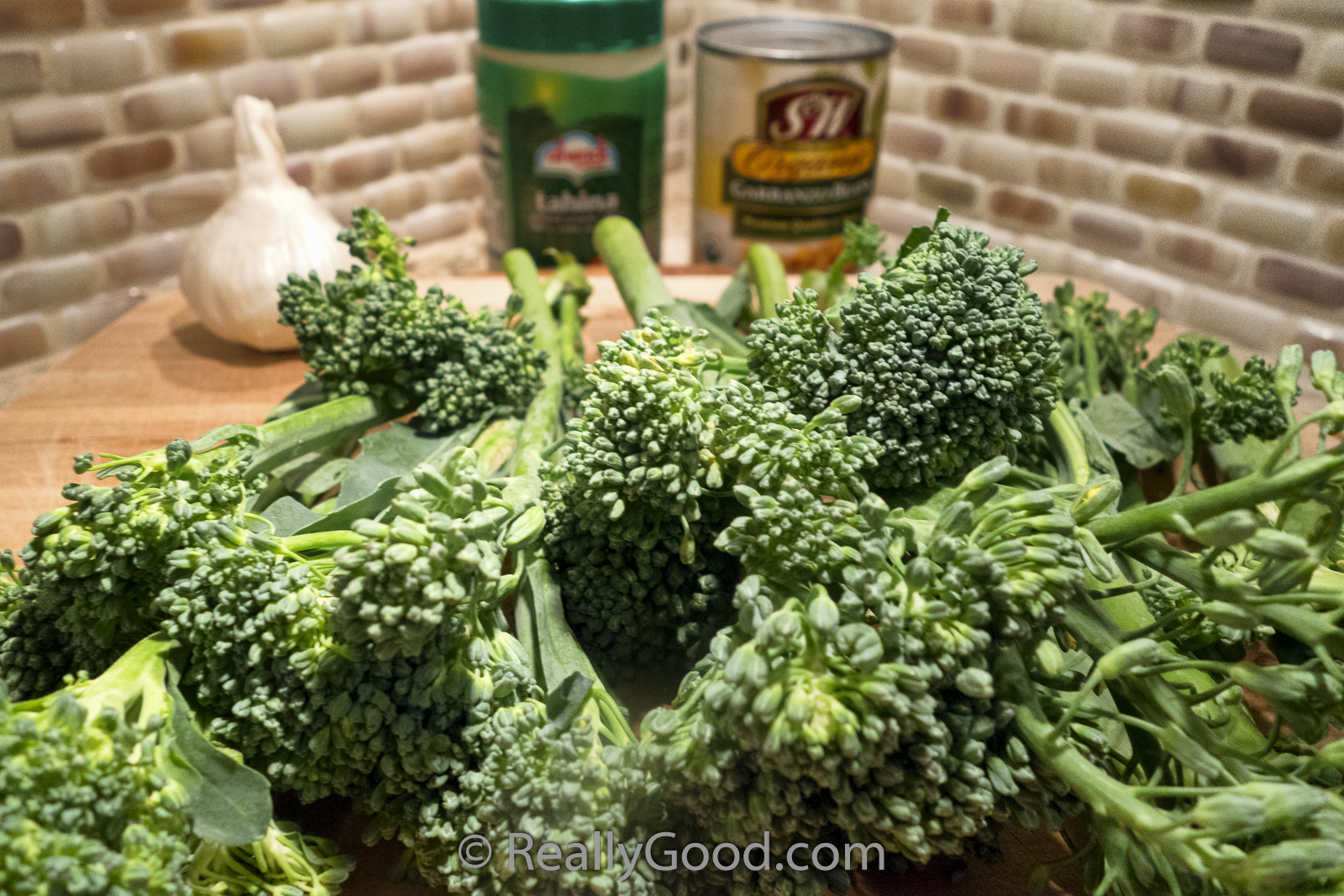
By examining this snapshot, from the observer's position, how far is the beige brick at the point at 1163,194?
7.04ft

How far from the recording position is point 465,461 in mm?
824

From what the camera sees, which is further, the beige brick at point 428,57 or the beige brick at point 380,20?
the beige brick at point 428,57

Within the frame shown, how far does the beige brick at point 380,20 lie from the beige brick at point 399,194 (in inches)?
13.7

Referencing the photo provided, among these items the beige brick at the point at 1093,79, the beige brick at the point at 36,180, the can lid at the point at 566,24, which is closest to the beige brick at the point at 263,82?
the beige brick at the point at 36,180

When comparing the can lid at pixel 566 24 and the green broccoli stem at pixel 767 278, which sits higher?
the can lid at pixel 566 24

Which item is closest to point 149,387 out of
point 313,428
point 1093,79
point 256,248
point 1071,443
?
point 256,248

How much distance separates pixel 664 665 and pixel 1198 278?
1.82 metres

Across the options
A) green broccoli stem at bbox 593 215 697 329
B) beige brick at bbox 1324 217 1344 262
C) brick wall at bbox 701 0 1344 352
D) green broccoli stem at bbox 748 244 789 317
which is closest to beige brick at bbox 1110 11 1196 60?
brick wall at bbox 701 0 1344 352

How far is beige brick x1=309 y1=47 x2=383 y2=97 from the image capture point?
226cm

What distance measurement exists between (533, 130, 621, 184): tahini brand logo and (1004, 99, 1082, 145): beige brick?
113 centimetres

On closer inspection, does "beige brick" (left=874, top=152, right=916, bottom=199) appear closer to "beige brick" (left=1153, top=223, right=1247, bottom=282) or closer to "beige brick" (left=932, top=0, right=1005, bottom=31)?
"beige brick" (left=932, top=0, right=1005, bottom=31)

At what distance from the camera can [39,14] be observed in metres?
1.80

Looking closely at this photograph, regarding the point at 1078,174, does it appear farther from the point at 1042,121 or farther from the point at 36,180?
the point at 36,180

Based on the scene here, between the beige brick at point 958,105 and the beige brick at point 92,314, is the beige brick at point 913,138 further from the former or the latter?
the beige brick at point 92,314
